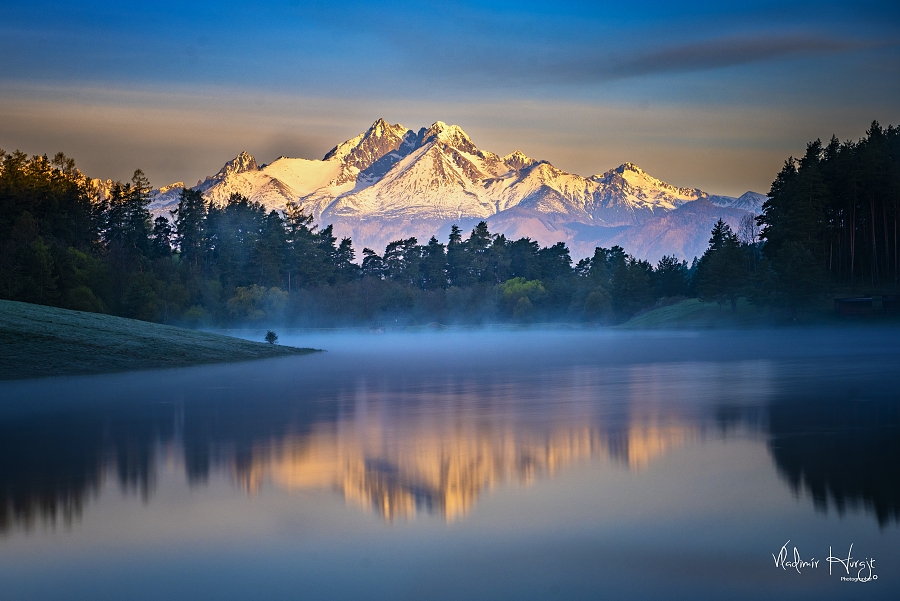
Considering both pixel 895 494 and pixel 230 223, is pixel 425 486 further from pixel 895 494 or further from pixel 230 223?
pixel 230 223

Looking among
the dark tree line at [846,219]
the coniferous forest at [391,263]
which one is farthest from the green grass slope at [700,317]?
the dark tree line at [846,219]

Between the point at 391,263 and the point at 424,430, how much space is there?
163 meters

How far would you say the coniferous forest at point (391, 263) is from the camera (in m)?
91.3

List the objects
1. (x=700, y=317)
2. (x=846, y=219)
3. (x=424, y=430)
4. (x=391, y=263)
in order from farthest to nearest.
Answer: (x=391, y=263), (x=700, y=317), (x=846, y=219), (x=424, y=430)

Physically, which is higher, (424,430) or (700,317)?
(700,317)

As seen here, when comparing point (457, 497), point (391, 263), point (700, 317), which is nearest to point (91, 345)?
point (457, 497)

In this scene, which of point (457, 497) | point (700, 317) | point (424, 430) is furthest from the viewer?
point (700, 317)

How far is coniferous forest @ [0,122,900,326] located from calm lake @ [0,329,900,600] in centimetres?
5356

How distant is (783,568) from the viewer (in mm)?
10281

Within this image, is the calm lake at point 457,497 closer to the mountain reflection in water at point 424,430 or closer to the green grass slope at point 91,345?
the mountain reflection in water at point 424,430

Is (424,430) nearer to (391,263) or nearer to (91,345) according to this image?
(91,345)

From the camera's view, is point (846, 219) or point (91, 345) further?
point (846, 219)

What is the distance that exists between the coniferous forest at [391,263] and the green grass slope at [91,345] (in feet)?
59.9

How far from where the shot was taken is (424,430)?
73.2 feet
